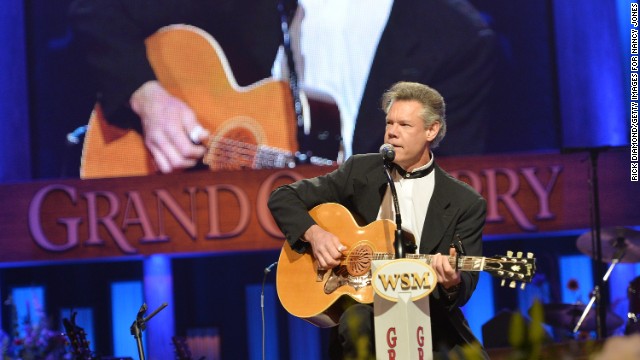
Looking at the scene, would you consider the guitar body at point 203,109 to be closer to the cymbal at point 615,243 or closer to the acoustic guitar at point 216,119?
the acoustic guitar at point 216,119

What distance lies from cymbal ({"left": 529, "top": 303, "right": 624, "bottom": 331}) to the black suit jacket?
144 inches

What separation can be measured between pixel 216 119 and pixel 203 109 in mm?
150

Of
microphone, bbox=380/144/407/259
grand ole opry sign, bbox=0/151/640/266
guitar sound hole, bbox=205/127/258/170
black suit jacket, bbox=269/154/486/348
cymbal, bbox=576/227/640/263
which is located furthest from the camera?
guitar sound hole, bbox=205/127/258/170

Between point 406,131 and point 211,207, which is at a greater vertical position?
point 406,131

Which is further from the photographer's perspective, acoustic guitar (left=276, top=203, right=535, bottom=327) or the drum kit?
the drum kit

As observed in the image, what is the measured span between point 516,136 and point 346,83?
1519 mm

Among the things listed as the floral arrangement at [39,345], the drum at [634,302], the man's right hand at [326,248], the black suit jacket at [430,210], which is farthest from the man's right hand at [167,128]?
the man's right hand at [326,248]

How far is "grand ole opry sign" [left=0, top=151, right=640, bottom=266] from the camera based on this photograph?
734cm

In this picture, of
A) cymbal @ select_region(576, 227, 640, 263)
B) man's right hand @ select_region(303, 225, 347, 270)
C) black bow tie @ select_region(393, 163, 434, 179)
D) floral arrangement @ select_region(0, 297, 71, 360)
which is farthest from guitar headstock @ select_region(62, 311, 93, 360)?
cymbal @ select_region(576, 227, 640, 263)

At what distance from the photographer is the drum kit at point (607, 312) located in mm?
6941

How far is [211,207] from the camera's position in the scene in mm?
7398

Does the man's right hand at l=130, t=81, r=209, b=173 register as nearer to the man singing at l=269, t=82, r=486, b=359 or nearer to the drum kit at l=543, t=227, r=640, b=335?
the drum kit at l=543, t=227, r=640, b=335

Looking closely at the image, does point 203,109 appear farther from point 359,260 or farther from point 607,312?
point 359,260

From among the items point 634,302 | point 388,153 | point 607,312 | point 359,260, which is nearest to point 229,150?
point 607,312
